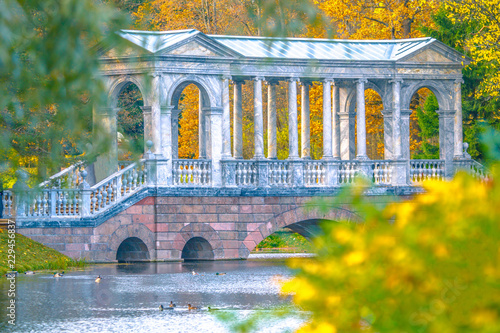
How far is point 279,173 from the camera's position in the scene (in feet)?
89.5

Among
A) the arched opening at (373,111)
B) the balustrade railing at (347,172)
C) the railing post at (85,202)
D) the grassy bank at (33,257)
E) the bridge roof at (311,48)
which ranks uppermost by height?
the bridge roof at (311,48)

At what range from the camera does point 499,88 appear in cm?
3075

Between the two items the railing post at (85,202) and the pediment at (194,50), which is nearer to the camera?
the railing post at (85,202)

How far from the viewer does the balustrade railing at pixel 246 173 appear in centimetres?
2658

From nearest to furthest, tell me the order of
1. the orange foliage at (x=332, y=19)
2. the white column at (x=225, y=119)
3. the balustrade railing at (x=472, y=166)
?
1. the white column at (x=225, y=119)
2. the balustrade railing at (x=472, y=166)
3. the orange foliage at (x=332, y=19)

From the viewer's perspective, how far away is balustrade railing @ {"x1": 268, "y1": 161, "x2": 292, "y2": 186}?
27.0 meters

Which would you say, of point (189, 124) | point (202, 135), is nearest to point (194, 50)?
point (202, 135)

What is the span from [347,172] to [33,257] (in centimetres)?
994

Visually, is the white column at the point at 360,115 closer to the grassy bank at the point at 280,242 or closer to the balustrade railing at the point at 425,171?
the balustrade railing at the point at 425,171

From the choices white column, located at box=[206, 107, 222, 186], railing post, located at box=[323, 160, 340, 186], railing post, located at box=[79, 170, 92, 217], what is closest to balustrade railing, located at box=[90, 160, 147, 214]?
railing post, located at box=[79, 170, 92, 217]

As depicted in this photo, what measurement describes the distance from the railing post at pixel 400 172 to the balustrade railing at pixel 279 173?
344 cm

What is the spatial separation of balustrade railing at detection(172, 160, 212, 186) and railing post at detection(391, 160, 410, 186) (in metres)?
5.92

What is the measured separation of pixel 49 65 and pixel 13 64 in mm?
313

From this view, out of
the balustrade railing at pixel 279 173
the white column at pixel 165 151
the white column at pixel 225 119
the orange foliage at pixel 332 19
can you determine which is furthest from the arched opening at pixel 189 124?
the white column at pixel 165 151
